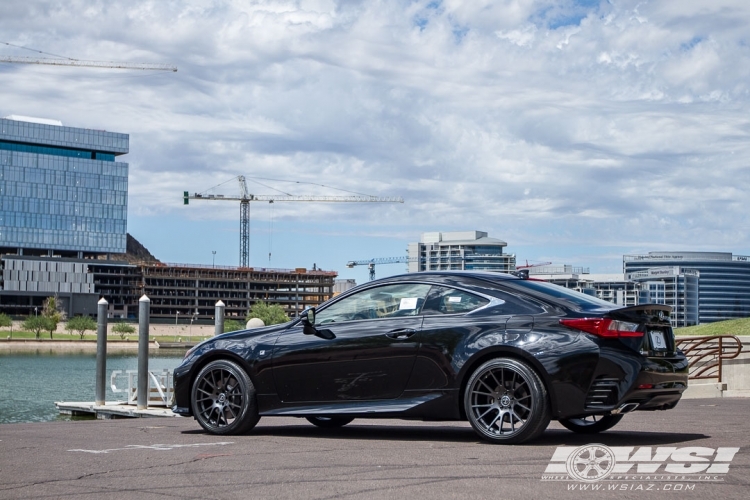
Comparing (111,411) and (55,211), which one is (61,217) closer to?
(55,211)

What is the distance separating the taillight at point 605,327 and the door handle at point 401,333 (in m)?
1.40

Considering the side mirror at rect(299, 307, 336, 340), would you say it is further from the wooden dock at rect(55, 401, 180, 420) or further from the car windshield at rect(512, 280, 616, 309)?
the wooden dock at rect(55, 401, 180, 420)

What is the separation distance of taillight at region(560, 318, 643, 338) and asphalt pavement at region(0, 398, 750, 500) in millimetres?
864

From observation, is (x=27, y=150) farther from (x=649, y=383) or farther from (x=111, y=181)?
(x=649, y=383)

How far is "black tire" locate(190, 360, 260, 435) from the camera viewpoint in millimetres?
9852

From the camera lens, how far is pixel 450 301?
9211mm

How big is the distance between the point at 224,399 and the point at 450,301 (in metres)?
2.42

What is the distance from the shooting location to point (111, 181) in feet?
608

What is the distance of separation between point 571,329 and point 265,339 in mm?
2984

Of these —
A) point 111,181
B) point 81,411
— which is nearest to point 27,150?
point 111,181

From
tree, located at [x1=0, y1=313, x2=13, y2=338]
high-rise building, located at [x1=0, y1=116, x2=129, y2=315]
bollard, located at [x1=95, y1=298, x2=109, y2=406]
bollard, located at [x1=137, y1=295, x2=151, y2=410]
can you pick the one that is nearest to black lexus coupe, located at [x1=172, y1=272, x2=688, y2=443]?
bollard, located at [x1=137, y1=295, x2=151, y2=410]

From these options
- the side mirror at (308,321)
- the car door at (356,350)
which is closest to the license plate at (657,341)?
the car door at (356,350)

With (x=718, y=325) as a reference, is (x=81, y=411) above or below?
below

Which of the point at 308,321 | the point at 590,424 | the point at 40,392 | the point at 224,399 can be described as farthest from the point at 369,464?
the point at 40,392
